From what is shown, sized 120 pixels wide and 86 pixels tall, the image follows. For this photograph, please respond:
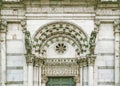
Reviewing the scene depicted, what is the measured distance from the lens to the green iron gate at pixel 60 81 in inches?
766

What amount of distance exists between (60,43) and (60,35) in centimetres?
29

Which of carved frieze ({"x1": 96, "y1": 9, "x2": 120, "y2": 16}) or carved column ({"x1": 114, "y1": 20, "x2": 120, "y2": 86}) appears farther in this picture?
carved frieze ({"x1": 96, "y1": 9, "x2": 120, "y2": 16})

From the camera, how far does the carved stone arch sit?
761 inches

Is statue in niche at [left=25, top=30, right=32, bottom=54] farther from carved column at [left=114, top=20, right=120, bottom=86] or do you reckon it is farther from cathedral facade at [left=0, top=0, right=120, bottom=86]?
carved column at [left=114, top=20, right=120, bottom=86]

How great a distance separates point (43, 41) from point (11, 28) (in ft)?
4.09

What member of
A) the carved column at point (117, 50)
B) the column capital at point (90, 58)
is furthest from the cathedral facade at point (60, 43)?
the column capital at point (90, 58)

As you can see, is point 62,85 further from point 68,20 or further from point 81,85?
point 68,20

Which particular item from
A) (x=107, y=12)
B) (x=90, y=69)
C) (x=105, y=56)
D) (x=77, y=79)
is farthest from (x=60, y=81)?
(x=107, y=12)

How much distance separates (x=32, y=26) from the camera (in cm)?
1931

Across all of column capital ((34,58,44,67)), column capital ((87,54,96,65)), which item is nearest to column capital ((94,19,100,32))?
column capital ((87,54,96,65))

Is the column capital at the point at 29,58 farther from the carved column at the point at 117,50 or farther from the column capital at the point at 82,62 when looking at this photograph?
the carved column at the point at 117,50

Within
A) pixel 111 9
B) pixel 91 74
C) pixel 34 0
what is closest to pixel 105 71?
pixel 91 74

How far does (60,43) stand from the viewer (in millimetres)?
19594

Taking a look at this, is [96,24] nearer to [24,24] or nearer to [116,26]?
[116,26]
